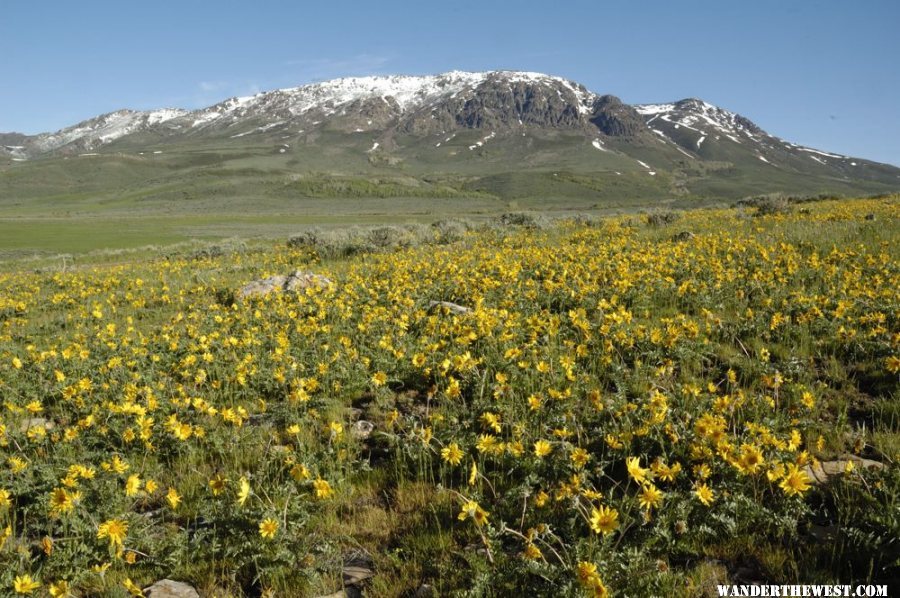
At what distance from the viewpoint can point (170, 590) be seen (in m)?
2.84

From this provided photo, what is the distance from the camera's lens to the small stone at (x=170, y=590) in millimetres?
2792

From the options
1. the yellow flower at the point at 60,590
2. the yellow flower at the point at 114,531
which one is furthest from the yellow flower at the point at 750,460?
the yellow flower at the point at 60,590

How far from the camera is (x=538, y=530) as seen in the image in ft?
8.21

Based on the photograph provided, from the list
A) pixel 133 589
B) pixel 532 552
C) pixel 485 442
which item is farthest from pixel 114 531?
pixel 532 552

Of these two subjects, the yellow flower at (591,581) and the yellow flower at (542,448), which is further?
the yellow flower at (542,448)

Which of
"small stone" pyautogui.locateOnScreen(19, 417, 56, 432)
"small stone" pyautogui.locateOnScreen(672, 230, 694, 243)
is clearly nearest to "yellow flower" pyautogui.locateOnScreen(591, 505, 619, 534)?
"small stone" pyautogui.locateOnScreen(19, 417, 56, 432)

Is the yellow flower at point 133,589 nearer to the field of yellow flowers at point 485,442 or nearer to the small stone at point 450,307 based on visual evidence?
the field of yellow flowers at point 485,442

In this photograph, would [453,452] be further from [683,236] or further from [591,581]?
[683,236]

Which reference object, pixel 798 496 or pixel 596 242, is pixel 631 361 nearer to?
pixel 798 496

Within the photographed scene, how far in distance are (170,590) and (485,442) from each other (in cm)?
198

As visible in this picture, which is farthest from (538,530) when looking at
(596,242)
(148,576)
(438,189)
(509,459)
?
(438,189)

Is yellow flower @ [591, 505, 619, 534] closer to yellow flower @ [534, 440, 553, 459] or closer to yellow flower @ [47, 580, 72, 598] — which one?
yellow flower @ [534, 440, 553, 459]

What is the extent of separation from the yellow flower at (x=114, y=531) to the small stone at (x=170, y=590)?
0.32 metres

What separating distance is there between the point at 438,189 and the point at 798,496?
124651 millimetres
